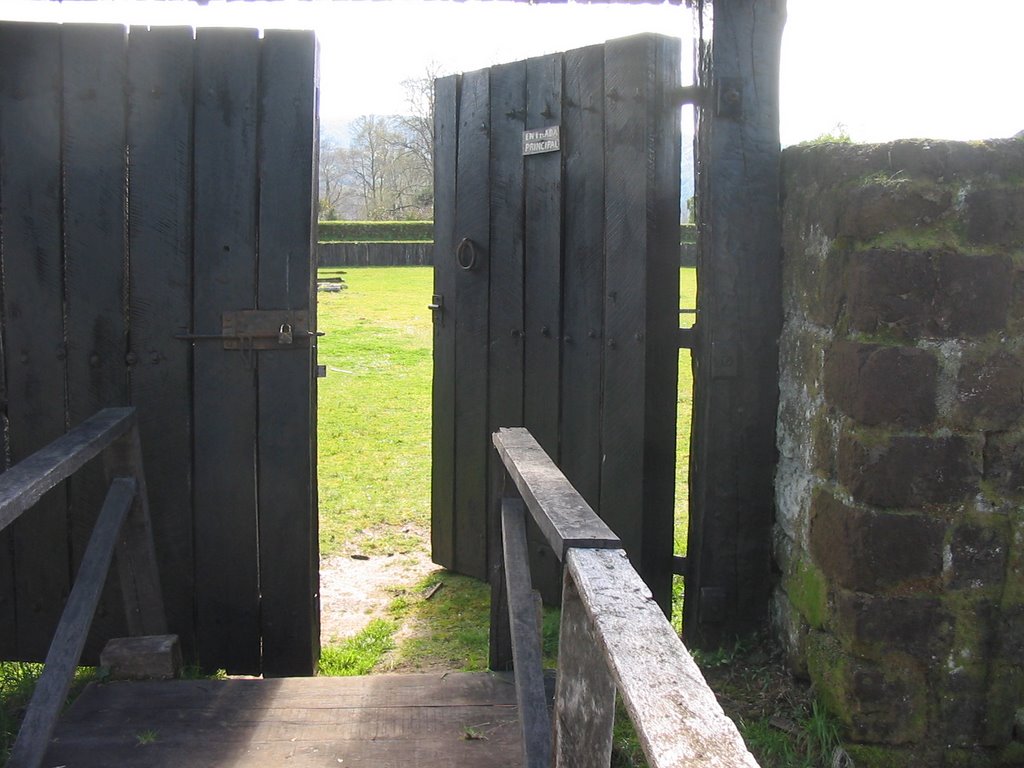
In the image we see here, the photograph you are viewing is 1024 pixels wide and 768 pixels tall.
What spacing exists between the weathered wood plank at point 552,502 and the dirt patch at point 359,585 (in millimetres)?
1583

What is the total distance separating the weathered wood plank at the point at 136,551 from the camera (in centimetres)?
327

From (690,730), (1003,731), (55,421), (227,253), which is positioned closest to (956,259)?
(1003,731)

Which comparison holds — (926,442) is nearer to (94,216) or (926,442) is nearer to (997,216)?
(997,216)

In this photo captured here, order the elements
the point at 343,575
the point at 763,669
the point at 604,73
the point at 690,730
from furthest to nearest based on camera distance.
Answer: the point at 343,575
the point at 604,73
the point at 763,669
the point at 690,730

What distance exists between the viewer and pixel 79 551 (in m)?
3.50

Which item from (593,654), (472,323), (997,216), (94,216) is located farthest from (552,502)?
(472,323)

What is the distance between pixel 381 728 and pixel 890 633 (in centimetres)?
143

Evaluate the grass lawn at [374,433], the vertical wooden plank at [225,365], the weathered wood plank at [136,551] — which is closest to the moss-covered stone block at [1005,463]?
the vertical wooden plank at [225,365]

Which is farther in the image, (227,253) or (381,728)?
(227,253)

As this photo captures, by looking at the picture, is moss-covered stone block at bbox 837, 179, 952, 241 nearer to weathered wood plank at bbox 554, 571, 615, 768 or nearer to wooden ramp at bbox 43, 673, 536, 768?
weathered wood plank at bbox 554, 571, 615, 768

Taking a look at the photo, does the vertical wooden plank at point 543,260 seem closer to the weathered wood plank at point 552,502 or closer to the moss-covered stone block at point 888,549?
the weathered wood plank at point 552,502

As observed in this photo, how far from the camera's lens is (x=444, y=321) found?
487 centimetres

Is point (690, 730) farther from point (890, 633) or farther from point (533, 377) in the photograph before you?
point (533, 377)

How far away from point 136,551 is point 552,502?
164cm
